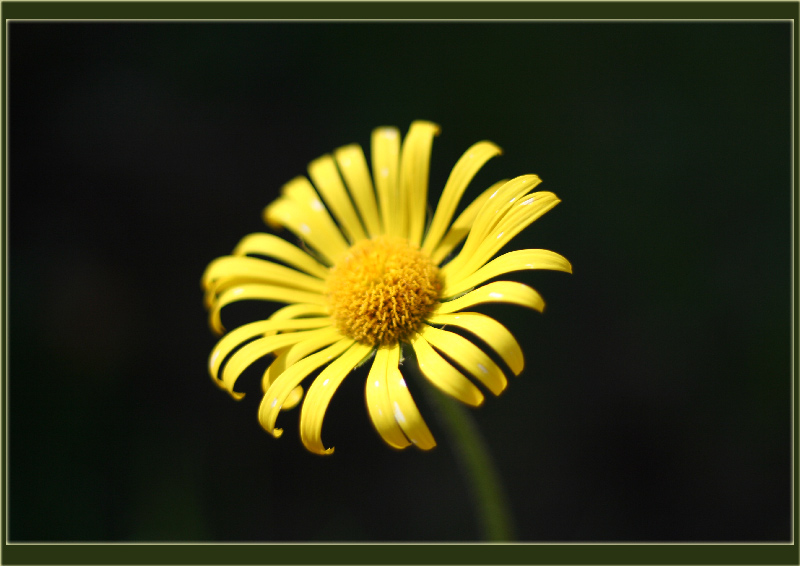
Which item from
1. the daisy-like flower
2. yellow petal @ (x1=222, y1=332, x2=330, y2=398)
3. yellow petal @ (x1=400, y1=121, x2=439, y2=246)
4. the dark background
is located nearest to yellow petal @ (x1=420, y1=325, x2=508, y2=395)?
the daisy-like flower

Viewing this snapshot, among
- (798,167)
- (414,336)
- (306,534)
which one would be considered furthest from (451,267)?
(306,534)

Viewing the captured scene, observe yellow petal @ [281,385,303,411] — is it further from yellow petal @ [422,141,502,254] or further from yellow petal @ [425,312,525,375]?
yellow petal @ [422,141,502,254]

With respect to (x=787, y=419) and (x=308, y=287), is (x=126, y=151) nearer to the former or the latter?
(x=308, y=287)

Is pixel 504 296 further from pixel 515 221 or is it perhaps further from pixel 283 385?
pixel 283 385

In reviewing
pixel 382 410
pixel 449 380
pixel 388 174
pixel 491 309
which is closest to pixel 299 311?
pixel 388 174

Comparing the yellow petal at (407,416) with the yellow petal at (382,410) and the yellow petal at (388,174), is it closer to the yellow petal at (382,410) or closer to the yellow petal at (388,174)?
the yellow petal at (382,410)
